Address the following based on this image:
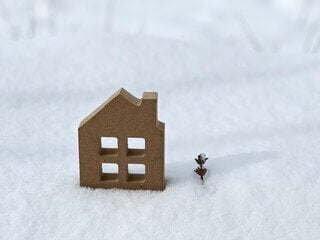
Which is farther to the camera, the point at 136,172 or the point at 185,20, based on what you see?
the point at 185,20

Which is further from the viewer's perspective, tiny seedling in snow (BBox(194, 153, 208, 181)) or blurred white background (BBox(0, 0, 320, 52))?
blurred white background (BBox(0, 0, 320, 52))

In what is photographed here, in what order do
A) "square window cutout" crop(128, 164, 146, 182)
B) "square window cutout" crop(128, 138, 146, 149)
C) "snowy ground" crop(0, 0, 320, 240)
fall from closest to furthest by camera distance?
1. "snowy ground" crop(0, 0, 320, 240)
2. "square window cutout" crop(128, 164, 146, 182)
3. "square window cutout" crop(128, 138, 146, 149)

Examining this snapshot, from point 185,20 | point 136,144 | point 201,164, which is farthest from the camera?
point 185,20

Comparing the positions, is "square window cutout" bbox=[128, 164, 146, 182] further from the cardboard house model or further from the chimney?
the chimney

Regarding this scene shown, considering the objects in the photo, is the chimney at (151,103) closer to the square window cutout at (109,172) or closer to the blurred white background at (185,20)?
the square window cutout at (109,172)

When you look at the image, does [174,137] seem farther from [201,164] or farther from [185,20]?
[185,20]

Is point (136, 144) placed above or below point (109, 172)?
above

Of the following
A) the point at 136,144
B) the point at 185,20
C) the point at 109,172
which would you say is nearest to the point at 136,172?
the point at 109,172

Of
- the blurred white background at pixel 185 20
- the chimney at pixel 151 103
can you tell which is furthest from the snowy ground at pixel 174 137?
the blurred white background at pixel 185 20

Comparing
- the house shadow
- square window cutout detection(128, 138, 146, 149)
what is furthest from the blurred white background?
the house shadow
